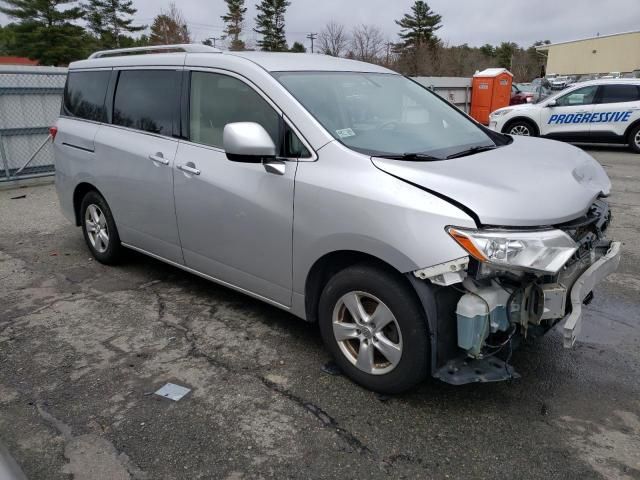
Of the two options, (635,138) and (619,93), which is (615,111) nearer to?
(619,93)

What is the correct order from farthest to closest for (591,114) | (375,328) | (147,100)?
(591,114) < (147,100) < (375,328)

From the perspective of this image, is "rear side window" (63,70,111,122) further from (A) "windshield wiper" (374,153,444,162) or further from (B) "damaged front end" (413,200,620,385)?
(B) "damaged front end" (413,200,620,385)

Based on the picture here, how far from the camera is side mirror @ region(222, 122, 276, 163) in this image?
312 centimetres

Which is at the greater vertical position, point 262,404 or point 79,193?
point 79,193

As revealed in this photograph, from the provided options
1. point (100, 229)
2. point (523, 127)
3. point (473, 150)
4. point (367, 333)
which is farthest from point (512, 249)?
point (523, 127)

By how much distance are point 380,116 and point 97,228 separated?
10.1ft

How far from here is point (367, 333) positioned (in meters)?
2.99

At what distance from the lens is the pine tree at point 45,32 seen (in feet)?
140

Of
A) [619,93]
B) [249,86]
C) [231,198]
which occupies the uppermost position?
[619,93]

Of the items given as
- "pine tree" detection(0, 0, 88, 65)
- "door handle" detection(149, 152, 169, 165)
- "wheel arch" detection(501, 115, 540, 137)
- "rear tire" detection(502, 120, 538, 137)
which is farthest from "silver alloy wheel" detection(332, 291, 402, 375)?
"pine tree" detection(0, 0, 88, 65)

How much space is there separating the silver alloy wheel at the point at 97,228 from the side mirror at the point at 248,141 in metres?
2.38

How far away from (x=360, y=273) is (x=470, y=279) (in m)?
0.58

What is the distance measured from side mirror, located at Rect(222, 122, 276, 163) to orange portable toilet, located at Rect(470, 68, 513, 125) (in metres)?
15.6

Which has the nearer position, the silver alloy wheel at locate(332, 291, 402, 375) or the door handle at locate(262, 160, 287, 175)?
the silver alloy wheel at locate(332, 291, 402, 375)
